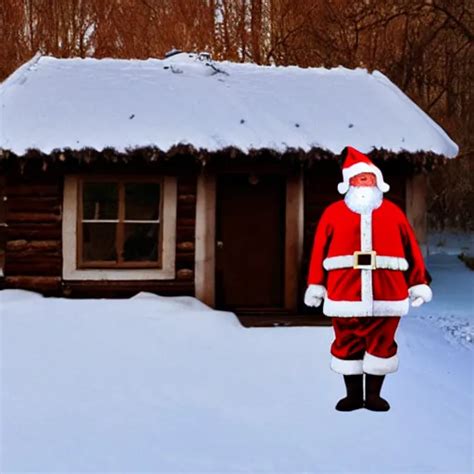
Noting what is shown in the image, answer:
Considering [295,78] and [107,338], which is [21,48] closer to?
[295,78]

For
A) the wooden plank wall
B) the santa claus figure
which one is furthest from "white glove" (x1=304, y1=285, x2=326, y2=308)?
the wooden plank wall

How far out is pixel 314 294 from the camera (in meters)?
2.87

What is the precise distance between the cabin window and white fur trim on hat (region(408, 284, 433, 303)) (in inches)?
259

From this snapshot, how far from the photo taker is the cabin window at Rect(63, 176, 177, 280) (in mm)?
9133

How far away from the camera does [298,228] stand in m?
9.41

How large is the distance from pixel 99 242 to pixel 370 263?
274 inches

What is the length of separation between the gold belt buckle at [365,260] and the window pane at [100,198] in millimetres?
6820

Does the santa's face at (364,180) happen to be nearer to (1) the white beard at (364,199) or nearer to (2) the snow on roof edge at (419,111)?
(1) the white beard at (364,199)

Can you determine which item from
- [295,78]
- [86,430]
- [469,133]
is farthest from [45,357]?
[469,133]

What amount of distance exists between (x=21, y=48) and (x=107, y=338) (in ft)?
54.0

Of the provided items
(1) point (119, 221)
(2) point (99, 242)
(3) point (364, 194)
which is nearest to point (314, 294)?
(3) point (364, 194)

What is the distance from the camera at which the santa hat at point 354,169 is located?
2.82m

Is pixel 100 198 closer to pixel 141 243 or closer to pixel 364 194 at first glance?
pixel 141 243

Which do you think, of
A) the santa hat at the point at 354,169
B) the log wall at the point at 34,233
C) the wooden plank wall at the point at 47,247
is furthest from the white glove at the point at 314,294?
the log wall at the point at 34,233
